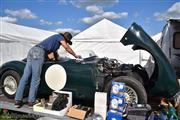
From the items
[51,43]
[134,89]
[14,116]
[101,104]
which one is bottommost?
[14,116]

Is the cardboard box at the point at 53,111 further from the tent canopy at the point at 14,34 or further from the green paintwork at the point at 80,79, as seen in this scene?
the tent canopy at the point at 14,34

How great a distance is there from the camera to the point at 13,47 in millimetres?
11422

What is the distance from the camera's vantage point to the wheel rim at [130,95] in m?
4.62

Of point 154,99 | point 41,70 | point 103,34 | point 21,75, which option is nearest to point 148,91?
point 154,99

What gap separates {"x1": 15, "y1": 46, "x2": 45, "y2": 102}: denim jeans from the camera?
488 centimetres

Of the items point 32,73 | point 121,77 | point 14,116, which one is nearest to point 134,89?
point 121,77

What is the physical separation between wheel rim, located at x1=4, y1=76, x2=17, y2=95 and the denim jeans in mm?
465

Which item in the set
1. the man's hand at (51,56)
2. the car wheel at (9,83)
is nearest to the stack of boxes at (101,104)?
the man's hand at (51,56)

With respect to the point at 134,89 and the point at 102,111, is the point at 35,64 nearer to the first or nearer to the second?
the point at 102,111

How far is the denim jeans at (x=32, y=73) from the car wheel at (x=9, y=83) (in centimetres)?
44

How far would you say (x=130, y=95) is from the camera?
4680 mm

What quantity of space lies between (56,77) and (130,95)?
143 cm

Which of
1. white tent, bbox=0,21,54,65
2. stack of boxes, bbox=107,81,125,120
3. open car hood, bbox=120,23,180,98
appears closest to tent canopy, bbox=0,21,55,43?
white tent, bbox=0,21,54,65

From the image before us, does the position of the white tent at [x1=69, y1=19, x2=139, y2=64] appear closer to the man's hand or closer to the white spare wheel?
the man's hand
